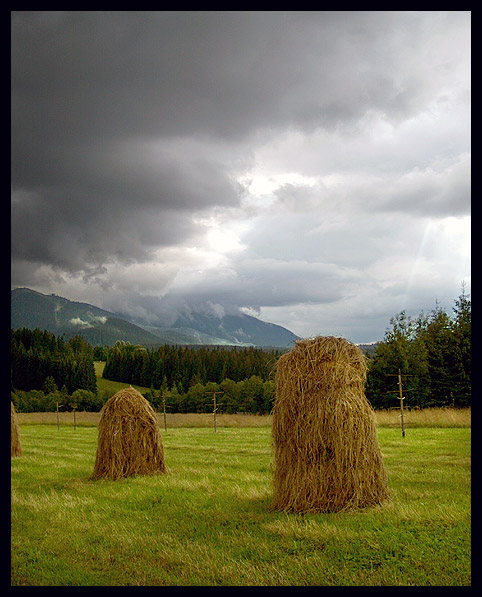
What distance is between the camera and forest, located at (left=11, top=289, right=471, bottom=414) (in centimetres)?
4638

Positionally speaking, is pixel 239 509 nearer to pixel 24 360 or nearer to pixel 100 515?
pixel 100 515

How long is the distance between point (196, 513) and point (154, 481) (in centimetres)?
369

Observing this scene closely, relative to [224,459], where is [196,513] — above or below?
above

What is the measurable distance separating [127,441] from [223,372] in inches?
2760

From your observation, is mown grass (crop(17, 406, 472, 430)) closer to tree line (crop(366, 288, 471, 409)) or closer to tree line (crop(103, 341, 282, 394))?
tree line (crop(366, 288, 471, 409))

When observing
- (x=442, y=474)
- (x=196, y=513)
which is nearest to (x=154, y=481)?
(x=196, y=513)

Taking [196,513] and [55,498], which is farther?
[55,498]

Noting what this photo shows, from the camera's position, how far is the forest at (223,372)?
152 feet

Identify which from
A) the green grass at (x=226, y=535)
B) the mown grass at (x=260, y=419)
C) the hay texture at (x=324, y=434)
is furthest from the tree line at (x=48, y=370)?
the hay texture at (x=324, y=434)

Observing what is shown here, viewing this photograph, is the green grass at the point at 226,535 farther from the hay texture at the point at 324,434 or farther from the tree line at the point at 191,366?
the tree line at the point at 191,366

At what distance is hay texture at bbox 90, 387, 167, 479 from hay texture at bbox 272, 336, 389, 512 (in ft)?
18.6

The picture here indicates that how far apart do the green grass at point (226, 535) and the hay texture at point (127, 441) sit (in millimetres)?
546

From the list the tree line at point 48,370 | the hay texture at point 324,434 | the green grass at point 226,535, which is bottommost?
the tree line at point 48,370

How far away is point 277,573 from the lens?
233 inches
